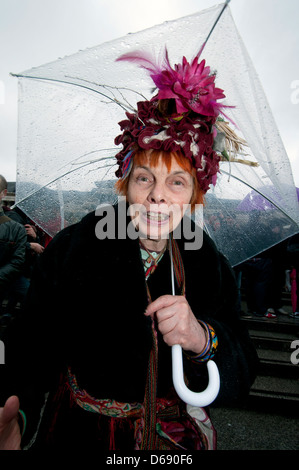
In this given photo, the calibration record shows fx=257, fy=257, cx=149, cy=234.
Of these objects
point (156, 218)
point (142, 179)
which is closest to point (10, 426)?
point (156, 218)

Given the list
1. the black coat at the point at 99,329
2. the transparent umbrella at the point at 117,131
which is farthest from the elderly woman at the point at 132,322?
the transparent umbrella at the point at 117,131

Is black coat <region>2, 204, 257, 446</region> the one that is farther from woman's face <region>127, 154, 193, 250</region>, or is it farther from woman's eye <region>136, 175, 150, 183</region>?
woman's eye <region>136, 175, 150, 183</region>

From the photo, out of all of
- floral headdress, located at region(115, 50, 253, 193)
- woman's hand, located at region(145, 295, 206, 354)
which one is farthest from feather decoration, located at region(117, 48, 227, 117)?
woman's hand, located at region(145, 295, 206, 354)

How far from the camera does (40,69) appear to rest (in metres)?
1.21

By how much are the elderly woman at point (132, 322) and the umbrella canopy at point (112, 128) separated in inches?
Answer: 4.6

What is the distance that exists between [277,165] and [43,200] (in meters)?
1.33

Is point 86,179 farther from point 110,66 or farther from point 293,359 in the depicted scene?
point 293,359

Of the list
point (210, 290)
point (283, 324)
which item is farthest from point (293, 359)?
point (210, 290)

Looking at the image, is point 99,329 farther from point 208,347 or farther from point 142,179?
point 142,179

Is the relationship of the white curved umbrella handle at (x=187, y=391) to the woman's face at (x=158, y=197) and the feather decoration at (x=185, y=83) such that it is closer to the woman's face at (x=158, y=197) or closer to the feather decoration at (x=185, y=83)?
the woman's face at (x=158, y=197)

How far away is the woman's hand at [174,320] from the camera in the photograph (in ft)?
2.90

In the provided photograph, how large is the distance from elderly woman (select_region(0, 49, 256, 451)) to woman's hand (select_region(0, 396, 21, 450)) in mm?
85

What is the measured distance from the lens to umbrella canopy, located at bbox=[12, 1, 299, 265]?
3.62 feet

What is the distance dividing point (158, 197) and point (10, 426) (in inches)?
39.7
